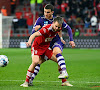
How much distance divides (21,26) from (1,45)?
114 inches

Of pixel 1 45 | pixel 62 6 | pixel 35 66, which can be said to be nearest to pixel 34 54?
pixel 35 66

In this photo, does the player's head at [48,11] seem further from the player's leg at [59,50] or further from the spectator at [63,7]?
the spectator at [63,7]

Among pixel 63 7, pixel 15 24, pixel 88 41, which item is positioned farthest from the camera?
pixel 63 7

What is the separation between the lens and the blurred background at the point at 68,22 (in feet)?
80.6

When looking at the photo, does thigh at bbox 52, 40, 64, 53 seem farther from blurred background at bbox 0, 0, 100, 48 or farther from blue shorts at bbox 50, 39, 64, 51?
blurred background at bbox 0, 0, 100, 48

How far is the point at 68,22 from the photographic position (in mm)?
25062

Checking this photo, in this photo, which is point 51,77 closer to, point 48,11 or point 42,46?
point 42,46

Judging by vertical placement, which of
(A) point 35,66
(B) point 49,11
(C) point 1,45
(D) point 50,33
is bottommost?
(C) point 1,45

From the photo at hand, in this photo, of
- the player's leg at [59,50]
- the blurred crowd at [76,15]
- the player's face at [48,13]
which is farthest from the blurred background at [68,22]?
the player's leg at [59,50]

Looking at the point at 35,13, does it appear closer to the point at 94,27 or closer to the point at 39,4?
the point at 39,4

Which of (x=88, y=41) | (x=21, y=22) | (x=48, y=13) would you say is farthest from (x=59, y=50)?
(x=21, y=22)

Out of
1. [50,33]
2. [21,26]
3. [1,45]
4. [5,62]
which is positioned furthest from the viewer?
[21,26]

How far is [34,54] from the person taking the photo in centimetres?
655

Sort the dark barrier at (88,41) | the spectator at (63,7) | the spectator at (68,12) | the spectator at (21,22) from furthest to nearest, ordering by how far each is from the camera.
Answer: the spectator at (63,7), the spectator at (21,22), the spectator at (68,12), the dark barrier at (88,41)
